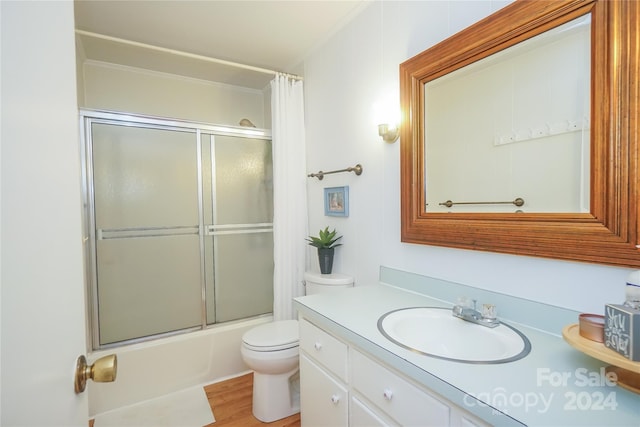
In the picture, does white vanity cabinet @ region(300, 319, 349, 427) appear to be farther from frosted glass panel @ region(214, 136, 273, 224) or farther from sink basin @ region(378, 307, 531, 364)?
frosted glass panel @ region(214, 136, 273, 224)

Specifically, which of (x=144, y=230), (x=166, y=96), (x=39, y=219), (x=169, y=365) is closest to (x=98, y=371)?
(x=39, y=219)

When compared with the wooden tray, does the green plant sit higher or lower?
higher

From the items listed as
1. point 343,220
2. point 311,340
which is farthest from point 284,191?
point 311,340

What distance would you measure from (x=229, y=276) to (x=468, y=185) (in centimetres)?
209

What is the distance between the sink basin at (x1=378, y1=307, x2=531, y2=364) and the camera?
1074 millimetres

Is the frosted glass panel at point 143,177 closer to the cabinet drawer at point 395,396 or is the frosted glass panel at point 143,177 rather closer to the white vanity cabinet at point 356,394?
the white vanity cabinet at point 356,394

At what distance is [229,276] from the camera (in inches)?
108

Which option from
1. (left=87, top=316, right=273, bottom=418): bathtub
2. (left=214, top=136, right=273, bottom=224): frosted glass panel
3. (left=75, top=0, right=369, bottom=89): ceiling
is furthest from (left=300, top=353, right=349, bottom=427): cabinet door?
(left=75, top=0, right=369, bottom=89): ceiling

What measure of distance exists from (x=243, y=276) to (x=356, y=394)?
72.4 inches

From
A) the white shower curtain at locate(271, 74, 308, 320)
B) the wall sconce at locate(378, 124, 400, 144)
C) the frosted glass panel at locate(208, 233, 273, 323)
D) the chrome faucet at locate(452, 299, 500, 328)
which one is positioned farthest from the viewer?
the frosted glass panel at locate(208, 233, 273, 323)

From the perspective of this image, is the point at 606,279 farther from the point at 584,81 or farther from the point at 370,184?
the point at 370,184

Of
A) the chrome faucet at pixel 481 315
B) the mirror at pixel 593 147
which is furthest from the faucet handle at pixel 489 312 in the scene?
the mirror at pixel 593 147

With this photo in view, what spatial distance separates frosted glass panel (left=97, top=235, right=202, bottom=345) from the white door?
6.48 ft

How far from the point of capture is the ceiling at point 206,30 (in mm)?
1911
